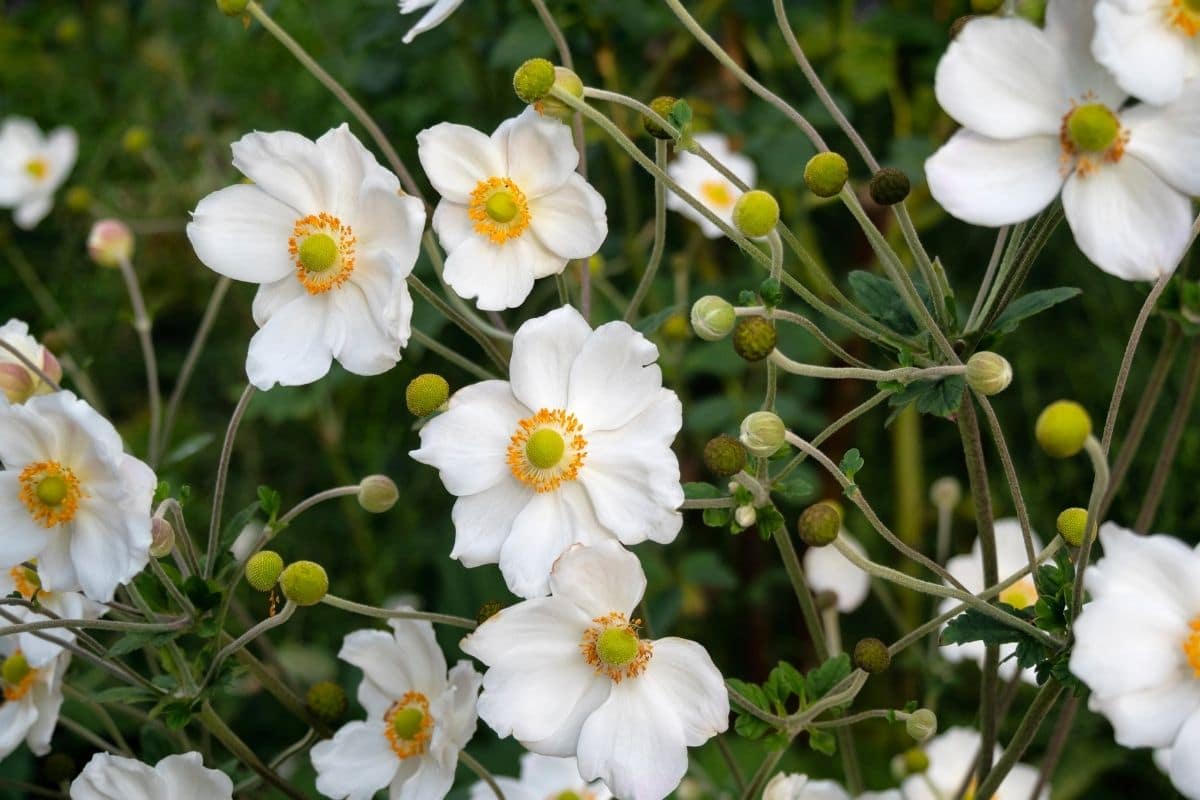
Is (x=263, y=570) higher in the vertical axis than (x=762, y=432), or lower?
lower

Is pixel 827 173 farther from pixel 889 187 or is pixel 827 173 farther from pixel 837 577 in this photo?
pixel 837 577

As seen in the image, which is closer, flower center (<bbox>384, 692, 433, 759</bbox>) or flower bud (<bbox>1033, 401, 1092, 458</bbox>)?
flower bud (<bbox>1033, 401, 1092, 458</bbox>)

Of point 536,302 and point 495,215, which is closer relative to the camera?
point 495,215

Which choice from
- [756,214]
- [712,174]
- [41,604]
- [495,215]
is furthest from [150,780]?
[712,174]

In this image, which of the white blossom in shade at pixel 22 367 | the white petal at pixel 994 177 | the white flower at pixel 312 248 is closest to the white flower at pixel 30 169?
the white blossom in shade at pixel 22 367

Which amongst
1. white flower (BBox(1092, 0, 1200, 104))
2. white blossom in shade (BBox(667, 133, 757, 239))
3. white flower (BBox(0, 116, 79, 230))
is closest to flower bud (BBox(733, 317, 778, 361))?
white flower (BBox(1092, 0, 1200, 104))

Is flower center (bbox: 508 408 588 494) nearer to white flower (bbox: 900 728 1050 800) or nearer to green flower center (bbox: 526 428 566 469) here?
green flower center (bbox: 526 428 566 469)

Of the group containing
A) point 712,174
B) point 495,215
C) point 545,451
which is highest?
point 495,215

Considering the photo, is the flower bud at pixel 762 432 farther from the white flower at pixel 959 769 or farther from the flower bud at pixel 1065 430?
the white flower at pixel 959 769
